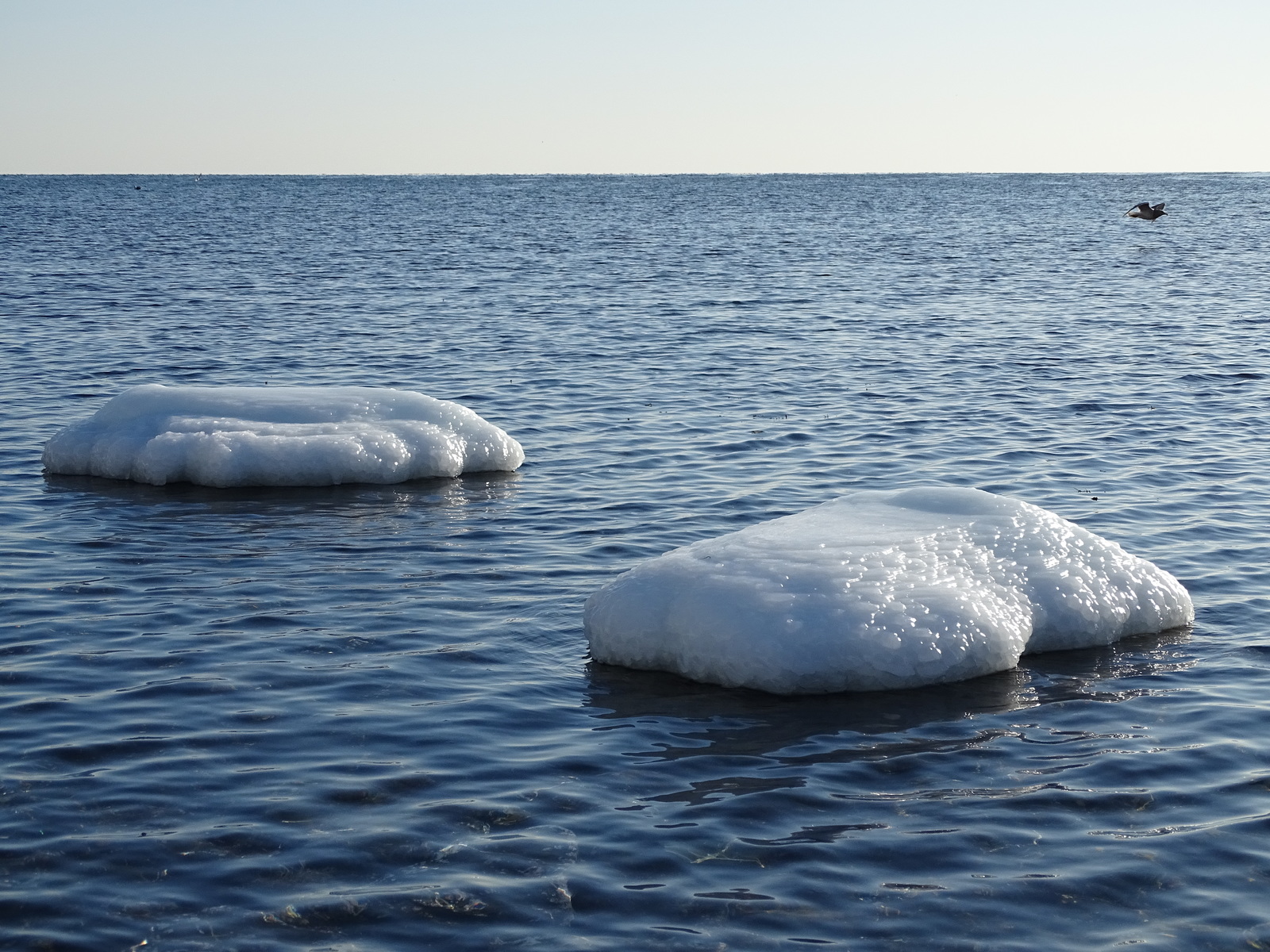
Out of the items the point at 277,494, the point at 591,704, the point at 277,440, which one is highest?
the point at 277,440

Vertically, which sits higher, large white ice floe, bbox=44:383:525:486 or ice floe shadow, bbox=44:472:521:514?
large white ice floe, bbox=44:383:525:486

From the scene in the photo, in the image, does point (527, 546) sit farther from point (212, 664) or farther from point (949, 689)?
point (949, 689)

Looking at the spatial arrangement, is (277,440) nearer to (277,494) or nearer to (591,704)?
(277,494)

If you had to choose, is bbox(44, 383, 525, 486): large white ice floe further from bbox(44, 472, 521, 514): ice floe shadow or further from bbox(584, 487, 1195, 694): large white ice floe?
bbox(584, 487, 1195, 694): large white ice floe

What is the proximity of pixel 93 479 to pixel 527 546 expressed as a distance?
5619mm

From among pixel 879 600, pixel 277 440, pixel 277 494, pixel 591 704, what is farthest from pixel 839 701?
pixel 277 440

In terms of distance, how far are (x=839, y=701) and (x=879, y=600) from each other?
2.72ft

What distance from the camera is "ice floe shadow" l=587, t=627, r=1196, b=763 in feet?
29.1

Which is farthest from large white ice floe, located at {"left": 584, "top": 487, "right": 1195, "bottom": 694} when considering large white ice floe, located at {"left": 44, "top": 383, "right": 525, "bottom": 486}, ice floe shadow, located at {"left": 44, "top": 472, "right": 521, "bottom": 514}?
large white ice floe, located at {"left": 44, "top": 383, "right": 525, "bottom": 486}

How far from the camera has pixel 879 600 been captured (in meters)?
9.88

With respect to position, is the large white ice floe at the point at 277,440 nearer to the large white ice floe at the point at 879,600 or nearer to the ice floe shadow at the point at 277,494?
the ice floe shadow at the point at 277,494

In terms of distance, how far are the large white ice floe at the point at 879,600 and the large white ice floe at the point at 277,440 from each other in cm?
579

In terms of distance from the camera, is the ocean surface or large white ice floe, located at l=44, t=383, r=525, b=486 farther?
large white ice floe, located at l=44, t=383, r=525, b=486

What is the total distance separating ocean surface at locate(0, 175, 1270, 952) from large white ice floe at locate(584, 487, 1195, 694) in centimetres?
23
